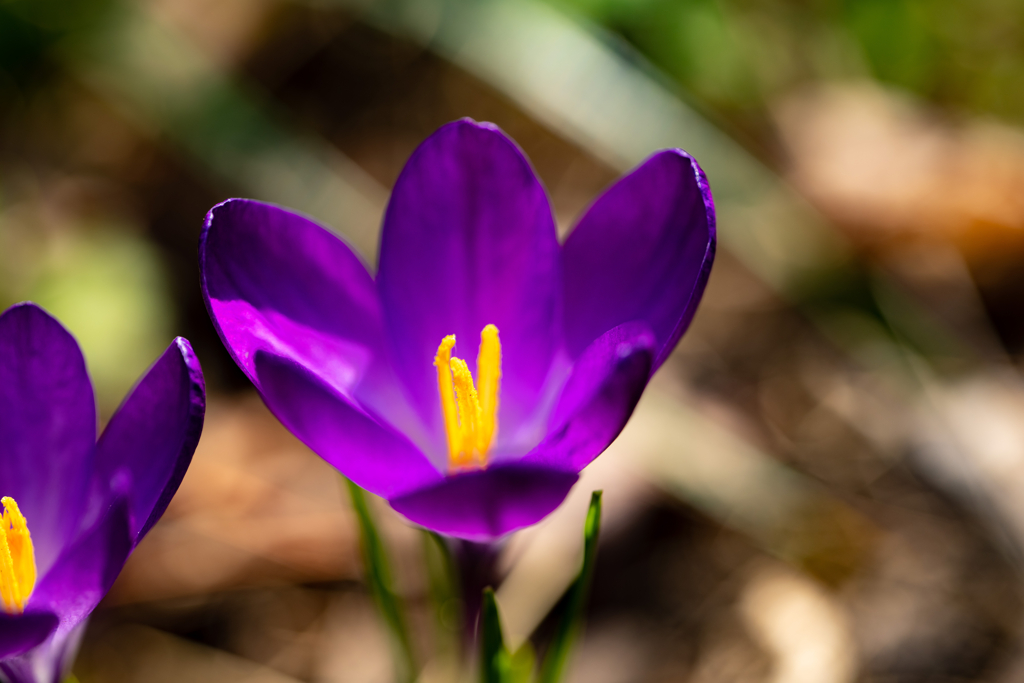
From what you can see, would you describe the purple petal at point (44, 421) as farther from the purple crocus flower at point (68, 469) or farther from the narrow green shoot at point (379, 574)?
the narrow green shoot at point (379, 574)

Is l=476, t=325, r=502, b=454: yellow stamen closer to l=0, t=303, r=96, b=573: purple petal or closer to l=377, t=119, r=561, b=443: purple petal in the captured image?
l=377, t=119, r=561, b=443: purple petal

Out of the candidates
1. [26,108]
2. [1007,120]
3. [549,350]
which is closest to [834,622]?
[549,350]

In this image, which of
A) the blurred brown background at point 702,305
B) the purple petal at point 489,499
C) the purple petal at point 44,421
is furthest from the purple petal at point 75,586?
the blurred brown background at point 702,305

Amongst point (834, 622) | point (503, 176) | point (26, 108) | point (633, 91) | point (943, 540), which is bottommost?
point (26, 108)

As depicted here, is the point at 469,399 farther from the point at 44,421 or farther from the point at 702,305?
the point at 702,305

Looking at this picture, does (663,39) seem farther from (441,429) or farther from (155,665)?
(155,665)

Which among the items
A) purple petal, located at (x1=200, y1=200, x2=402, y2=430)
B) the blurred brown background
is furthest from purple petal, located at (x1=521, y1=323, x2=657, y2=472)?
the blurred brown background
